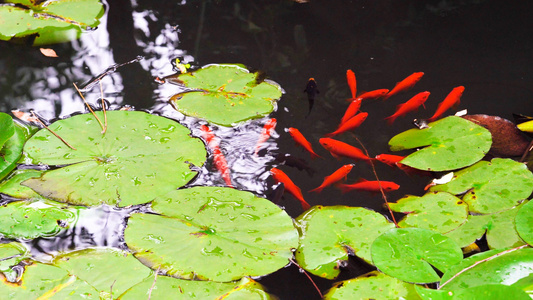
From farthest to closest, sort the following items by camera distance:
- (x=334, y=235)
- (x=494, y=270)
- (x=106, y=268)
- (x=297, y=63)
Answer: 1. (x=297, y=63)
2. (x=334, y=235)
3. (x=106, y=268)
4. (x=494, y=270)

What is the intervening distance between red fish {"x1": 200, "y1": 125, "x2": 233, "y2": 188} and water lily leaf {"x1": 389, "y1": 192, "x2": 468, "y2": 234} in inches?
28.6

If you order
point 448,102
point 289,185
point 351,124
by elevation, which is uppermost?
point 448,102

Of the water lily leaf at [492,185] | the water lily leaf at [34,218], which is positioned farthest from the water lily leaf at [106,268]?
the water lily leaf at [492,185]

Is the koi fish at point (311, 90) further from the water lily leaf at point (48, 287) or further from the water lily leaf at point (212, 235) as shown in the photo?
the water lily leaf at point (48, 287)

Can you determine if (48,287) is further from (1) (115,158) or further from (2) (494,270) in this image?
(2) (494,270)

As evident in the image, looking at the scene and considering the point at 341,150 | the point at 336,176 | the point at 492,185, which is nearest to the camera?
the point at 492,185

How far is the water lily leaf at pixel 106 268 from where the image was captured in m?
1.41

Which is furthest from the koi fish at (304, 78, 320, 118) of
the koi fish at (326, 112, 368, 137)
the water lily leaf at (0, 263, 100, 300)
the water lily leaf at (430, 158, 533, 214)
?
the water lily leaf at (0, 263, 100, 300)

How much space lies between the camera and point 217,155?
200cm

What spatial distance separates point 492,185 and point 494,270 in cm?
54

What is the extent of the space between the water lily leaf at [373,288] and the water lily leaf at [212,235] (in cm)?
21

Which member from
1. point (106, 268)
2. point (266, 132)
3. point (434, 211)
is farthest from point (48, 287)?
point (434, 211)

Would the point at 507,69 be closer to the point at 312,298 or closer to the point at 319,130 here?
the point at 319,130

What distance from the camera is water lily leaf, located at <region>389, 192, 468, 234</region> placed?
165cm
